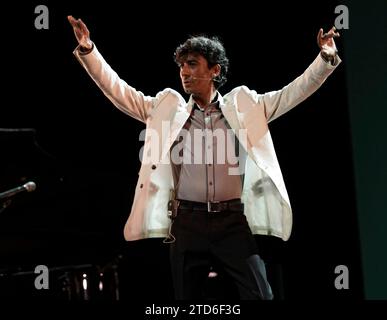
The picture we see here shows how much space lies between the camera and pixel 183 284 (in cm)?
220

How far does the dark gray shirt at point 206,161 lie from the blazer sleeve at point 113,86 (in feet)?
0.60

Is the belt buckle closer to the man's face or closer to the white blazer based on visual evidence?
the white blazer

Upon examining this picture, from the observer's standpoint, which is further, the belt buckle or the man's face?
the man's face

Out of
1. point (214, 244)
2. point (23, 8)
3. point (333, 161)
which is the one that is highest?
point (23, 8)

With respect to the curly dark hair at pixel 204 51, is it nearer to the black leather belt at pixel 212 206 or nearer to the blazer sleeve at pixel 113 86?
the blazer sleeve at pixel 113 86

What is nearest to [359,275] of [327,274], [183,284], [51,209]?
[327,274]

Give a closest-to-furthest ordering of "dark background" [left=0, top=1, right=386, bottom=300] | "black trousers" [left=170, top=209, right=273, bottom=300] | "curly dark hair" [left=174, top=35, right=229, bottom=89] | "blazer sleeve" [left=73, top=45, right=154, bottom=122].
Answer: "black trousers" [left=170, top=209, right=273, bottom=300] < "blazer sleeve" [left=73, top=45, right=154, bottom=122] < "curly dark hair" [left=174, top=35, right=229, bottom=89] < "dark background" [left=0, top=1, right=386, bottom=300]

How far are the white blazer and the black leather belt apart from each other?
0.08 m

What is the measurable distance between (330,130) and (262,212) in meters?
1.36

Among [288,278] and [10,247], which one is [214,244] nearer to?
[288,278]

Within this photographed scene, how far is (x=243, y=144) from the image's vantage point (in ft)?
7.55

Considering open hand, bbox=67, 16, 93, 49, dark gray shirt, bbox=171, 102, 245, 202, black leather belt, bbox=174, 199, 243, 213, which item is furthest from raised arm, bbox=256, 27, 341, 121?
open hand, bbox=67, 16, 93, 49

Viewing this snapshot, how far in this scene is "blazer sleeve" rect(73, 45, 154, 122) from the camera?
2.31m

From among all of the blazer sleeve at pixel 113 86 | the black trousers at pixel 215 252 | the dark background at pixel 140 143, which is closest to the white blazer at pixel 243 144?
the blazer sleeve at pixel 113 86
